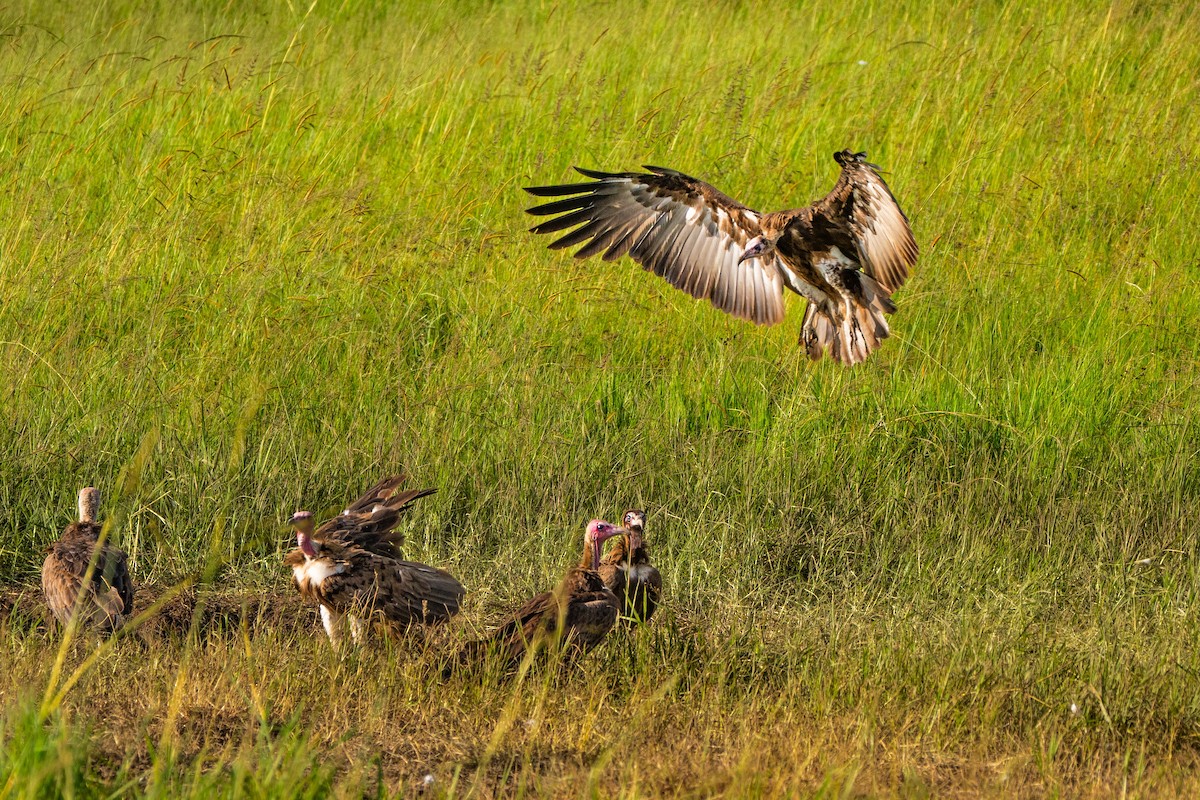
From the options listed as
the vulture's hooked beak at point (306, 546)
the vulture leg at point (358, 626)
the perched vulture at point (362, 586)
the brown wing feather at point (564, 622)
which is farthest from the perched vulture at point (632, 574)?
the vulture's hooked beak at point (306, 546)

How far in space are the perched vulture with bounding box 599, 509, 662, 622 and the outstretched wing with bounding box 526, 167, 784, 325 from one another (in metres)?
1.84

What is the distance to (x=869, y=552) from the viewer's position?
6.15 meters

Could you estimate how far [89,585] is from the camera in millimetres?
4754

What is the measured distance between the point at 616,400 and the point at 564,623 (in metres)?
2.36

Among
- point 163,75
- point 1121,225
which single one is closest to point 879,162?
point 1121,225

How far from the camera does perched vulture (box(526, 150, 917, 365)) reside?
6.73 m

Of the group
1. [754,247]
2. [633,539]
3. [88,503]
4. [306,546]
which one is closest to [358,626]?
[306,546]

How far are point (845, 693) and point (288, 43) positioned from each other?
8.46 meters

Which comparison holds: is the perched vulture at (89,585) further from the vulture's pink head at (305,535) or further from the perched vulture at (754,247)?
the perched vulture at (754,247)

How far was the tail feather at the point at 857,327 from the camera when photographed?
691cm

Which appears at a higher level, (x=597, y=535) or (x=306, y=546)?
(x=597, y=535)

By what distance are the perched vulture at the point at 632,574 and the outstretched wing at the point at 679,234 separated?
1.84m

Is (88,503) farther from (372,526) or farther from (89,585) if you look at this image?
(372,526)

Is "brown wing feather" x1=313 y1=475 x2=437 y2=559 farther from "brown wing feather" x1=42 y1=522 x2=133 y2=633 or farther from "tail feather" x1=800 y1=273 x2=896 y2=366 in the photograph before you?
"tail feather" x1=800 y1=273 x2=896 y2=366
